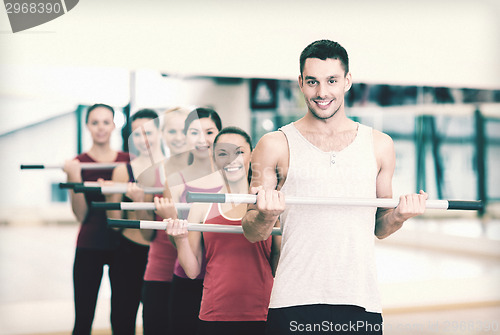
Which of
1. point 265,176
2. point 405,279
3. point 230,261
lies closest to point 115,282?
point 230,261

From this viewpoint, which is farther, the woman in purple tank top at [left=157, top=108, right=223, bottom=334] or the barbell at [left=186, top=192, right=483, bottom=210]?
the woman in purple tank top at [left=157, top=108, right=223, bottom=334]

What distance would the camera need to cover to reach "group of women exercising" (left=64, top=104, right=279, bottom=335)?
2.20 m

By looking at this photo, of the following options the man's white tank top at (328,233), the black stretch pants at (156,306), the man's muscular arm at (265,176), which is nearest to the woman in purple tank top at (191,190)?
the black stretch pants at (156,306)

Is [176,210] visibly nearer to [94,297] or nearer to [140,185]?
[140,185]

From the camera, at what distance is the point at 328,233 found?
6.00 ft

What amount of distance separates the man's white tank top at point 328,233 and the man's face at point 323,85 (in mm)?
110

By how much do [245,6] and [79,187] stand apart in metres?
2.31

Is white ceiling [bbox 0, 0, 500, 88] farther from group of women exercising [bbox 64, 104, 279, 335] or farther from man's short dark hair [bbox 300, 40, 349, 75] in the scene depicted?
man's short dark hair [bbox 300, 40, 349, 75]

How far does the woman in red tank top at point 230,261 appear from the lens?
2170 mm

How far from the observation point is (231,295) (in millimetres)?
2174

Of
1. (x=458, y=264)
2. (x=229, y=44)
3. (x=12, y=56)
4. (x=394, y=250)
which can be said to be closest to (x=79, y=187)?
(x=12, y=56)

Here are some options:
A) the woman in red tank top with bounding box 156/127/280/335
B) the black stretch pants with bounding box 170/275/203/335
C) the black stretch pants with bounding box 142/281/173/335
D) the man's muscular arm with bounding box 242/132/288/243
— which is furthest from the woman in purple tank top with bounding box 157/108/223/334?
the man's muscular arm with bounding box 242/132/288/243

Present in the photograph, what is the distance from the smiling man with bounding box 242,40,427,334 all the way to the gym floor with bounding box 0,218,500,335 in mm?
2721

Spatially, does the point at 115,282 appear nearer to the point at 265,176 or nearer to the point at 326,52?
the point at 265,176
